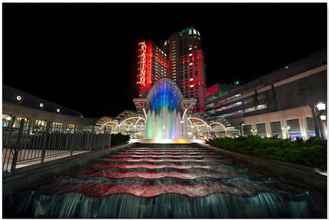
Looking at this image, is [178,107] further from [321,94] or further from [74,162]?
[321,94]

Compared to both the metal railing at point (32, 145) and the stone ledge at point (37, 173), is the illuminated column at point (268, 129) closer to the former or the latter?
the metal railing at point (32, 145)

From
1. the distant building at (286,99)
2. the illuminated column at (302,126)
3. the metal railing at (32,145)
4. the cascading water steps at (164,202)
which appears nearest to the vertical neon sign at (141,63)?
the distant building at (286,99)

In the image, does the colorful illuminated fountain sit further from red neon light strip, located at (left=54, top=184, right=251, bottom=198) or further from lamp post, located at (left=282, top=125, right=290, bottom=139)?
lamp post, located at (left=282, top=125, right=290, bottom=139)

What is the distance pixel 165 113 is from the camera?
2728cm

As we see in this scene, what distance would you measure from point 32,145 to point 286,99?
2191 inches

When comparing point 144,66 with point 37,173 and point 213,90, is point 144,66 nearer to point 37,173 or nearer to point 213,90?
point 213,90

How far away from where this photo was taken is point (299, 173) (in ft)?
16.6

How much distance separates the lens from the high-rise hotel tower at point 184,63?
94250 millimetres

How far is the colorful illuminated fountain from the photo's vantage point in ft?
83.2

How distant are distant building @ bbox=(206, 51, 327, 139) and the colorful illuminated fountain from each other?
20.2 metres

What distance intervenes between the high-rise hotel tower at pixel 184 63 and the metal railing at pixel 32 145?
81635 mm

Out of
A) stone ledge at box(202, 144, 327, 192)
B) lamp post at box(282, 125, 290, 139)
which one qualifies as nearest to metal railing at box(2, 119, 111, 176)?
stone ledge at box(202, 144, 327, 192)

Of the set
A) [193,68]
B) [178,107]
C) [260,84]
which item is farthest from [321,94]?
[193,68]

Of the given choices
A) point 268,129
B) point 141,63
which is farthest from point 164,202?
point 141,63
